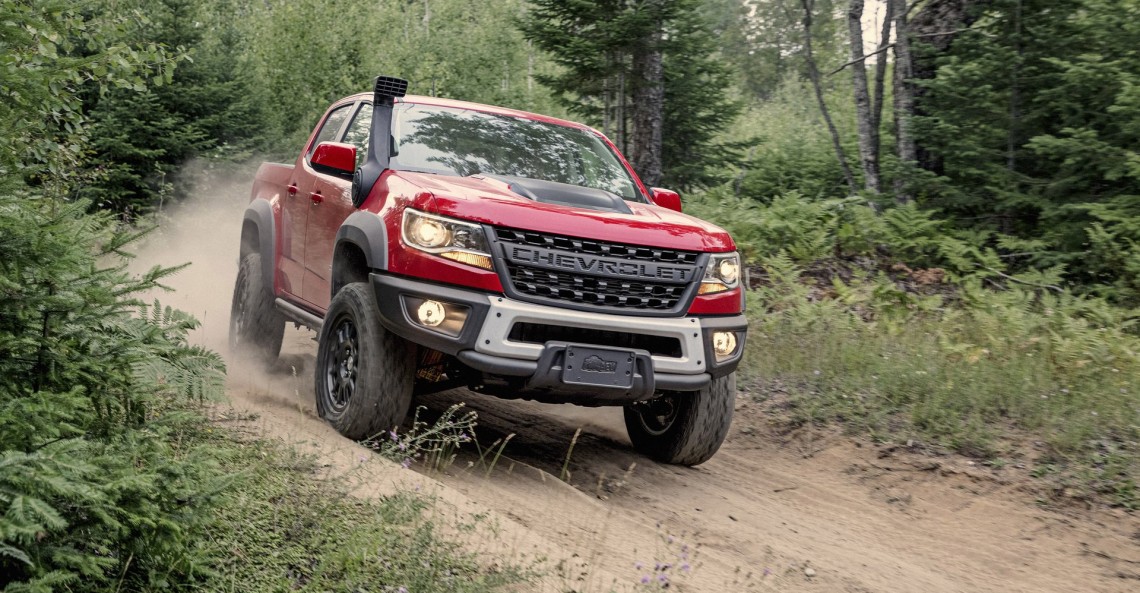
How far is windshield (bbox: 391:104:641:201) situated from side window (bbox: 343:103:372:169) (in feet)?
0.83

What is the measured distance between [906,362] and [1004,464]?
1.54 m

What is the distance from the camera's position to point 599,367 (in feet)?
15.8

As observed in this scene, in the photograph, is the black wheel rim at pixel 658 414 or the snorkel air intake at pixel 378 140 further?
the black wheel rim at pixel 658 414

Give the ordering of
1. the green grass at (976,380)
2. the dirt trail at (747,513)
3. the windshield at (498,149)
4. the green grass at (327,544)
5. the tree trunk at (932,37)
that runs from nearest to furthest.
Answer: the green grass at (327,544), the dirt trail at (747,513), the windshield at (498,149), the green grass at (976,380), the tree trunk at (932,37)

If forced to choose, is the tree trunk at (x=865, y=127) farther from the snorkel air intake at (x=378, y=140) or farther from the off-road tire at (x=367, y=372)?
the off-road tire at (x=367, y=372)

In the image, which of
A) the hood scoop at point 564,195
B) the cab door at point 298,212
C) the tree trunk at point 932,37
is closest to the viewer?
the hood scoop at point 564,195

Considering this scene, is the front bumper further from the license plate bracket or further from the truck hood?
the truck hood

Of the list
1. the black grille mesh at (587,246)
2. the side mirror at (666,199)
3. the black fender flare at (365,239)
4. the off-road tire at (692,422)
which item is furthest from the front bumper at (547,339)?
the side mirror at (666,199)

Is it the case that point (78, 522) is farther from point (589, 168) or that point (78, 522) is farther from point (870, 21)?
point (870, 21)

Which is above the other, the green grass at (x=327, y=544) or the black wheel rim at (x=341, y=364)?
the black wheel rim at (x=341, y=364)

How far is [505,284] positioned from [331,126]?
3098 mm

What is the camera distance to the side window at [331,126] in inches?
275

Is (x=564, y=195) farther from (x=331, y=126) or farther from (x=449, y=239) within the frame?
(x=331, y=126)

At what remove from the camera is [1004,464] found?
612cm
